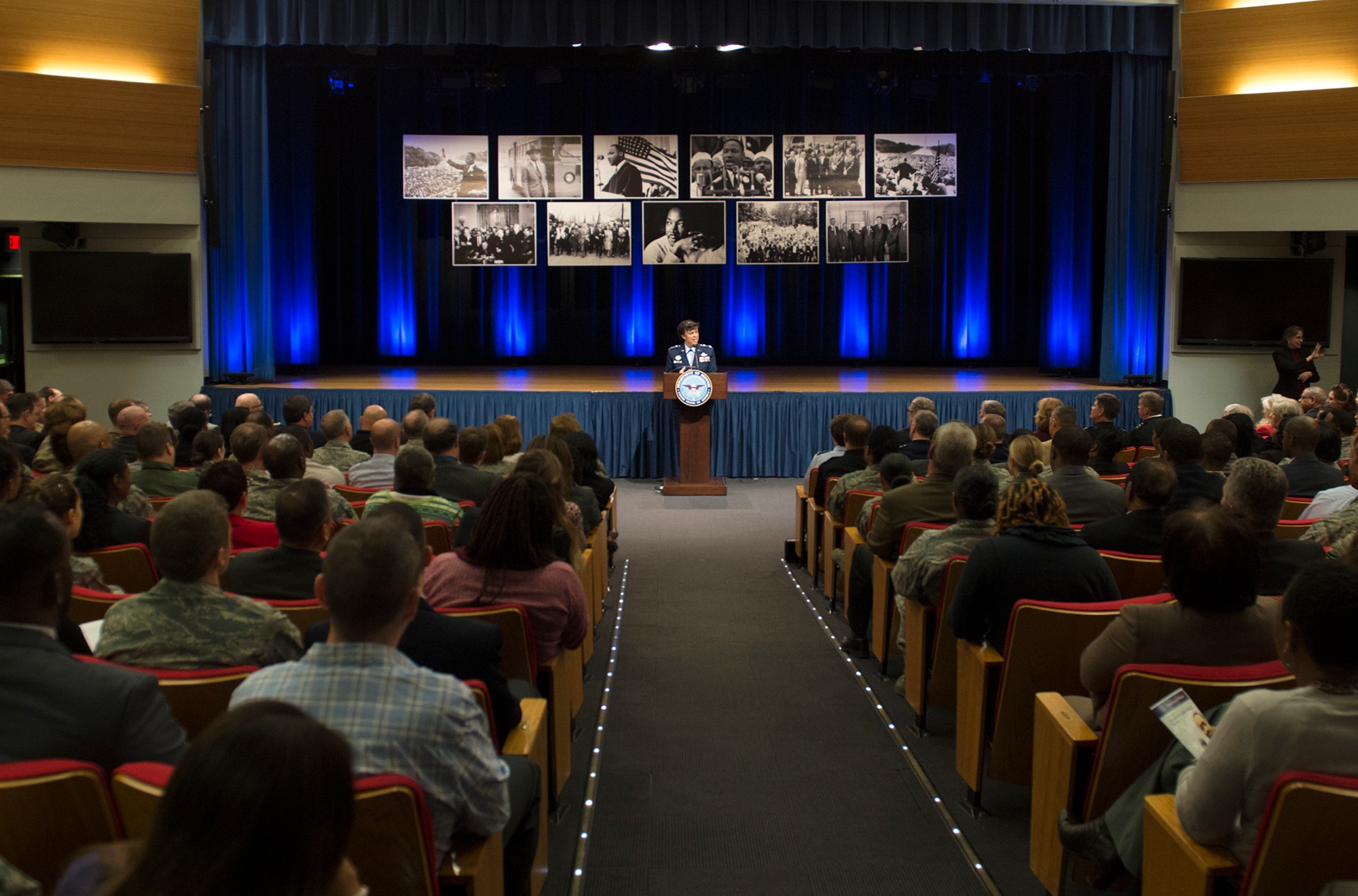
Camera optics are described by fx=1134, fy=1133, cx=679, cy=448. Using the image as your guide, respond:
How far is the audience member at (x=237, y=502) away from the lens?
3.87 m

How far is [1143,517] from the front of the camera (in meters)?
3.89

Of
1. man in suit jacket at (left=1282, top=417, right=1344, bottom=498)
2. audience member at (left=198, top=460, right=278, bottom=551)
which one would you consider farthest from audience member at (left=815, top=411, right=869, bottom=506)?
audience member at (left=198, top=460, right=278, bottom=551)

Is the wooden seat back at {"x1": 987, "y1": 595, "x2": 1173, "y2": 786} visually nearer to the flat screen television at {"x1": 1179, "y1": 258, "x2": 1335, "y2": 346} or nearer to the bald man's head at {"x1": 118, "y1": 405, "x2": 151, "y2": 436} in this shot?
the bald man's head at {"x1": 118, "y1": 405, "x2": 151, "y2": 436}

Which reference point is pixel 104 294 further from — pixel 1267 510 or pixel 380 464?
pixel 1267 510

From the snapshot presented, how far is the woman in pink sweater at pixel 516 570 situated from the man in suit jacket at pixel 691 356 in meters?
6.34

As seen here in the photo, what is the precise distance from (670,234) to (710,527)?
19.6 ft

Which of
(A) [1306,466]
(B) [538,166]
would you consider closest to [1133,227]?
(B) [538,166]

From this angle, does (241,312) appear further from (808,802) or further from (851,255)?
(808,802)

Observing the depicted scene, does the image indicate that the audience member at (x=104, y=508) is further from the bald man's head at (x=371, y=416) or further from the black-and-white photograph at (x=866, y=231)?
the black-and-white photograph at (x=866, y=231)

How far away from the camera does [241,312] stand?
1148 centimetres

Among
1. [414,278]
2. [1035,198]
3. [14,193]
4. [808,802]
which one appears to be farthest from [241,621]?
[1035,198]

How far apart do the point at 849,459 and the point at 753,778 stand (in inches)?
116

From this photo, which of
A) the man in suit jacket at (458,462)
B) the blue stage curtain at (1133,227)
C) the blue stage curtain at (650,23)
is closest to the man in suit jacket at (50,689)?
the man in suit jacket at (458,462)

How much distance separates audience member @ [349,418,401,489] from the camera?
5562 millimetres
